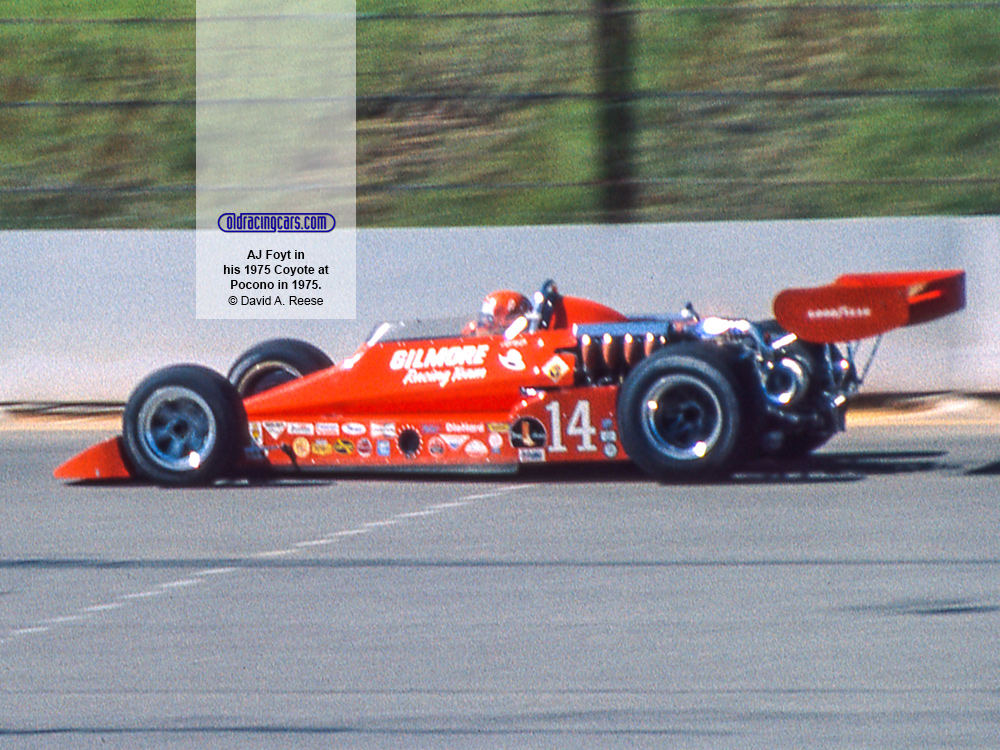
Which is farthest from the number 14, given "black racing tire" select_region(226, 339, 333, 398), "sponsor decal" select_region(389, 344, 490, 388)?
"black racing tire" select_region(226, 339, 333, 398)

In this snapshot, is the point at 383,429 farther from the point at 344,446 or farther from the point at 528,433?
the point at 528,433

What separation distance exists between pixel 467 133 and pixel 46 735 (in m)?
10.8

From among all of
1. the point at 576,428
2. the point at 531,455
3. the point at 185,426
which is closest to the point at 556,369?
the point at 576,428

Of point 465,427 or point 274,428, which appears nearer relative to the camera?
point 465,427

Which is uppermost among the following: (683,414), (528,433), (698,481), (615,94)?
(615,94)

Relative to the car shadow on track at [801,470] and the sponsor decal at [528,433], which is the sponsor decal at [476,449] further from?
the car shadow on track at [801,470]

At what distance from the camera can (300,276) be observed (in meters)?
12.0

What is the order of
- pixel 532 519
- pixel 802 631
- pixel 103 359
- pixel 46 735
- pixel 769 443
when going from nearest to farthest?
1. pixel 46 735
2. pixel 802 631
3. pixel 532 519
4. pixel 769 443
5. pixel 103 359

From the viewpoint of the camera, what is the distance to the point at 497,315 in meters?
9.22

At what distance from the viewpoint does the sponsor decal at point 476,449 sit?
8773 millimetres

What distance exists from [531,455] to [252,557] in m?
2.00

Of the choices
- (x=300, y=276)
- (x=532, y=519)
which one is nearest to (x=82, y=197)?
(x=300, y=276)

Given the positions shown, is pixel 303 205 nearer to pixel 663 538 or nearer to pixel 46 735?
pixel 663 538

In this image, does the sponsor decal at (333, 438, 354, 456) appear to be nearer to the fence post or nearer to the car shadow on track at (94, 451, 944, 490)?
the car shadow on track at (94, 451, 944, 490)
